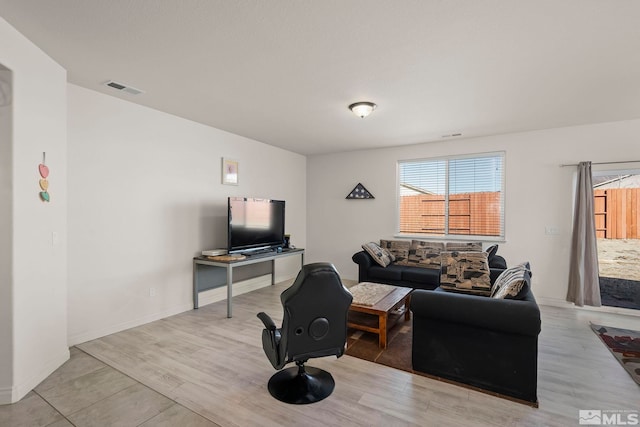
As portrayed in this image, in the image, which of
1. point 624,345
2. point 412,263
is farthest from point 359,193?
point 624,345

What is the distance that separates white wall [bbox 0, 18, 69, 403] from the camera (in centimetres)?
218

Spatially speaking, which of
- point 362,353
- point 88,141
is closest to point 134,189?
point 88,141

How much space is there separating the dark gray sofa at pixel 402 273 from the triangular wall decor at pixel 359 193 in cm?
134

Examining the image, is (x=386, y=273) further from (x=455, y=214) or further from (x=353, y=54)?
(x=353, y=54)

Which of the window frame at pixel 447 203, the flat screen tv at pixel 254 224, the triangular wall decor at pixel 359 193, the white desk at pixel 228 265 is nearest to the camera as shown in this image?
the white desk at pixel 228 265

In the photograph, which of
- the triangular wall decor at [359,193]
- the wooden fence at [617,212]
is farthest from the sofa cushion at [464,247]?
the triangular wall decor at [359,193]

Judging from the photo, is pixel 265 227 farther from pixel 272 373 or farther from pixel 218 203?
pixel 272 373

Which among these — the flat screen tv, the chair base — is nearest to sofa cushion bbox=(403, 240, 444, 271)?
the flat screen tv

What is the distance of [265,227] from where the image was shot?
4.84 meters

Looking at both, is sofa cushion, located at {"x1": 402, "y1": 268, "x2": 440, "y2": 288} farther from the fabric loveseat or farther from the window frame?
the window frame

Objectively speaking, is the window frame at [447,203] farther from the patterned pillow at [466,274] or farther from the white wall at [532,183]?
the patterned pillow at [466,274]

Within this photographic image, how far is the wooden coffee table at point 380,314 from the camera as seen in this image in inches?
118

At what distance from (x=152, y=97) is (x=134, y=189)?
108 cm

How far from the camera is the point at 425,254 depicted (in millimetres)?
5078
